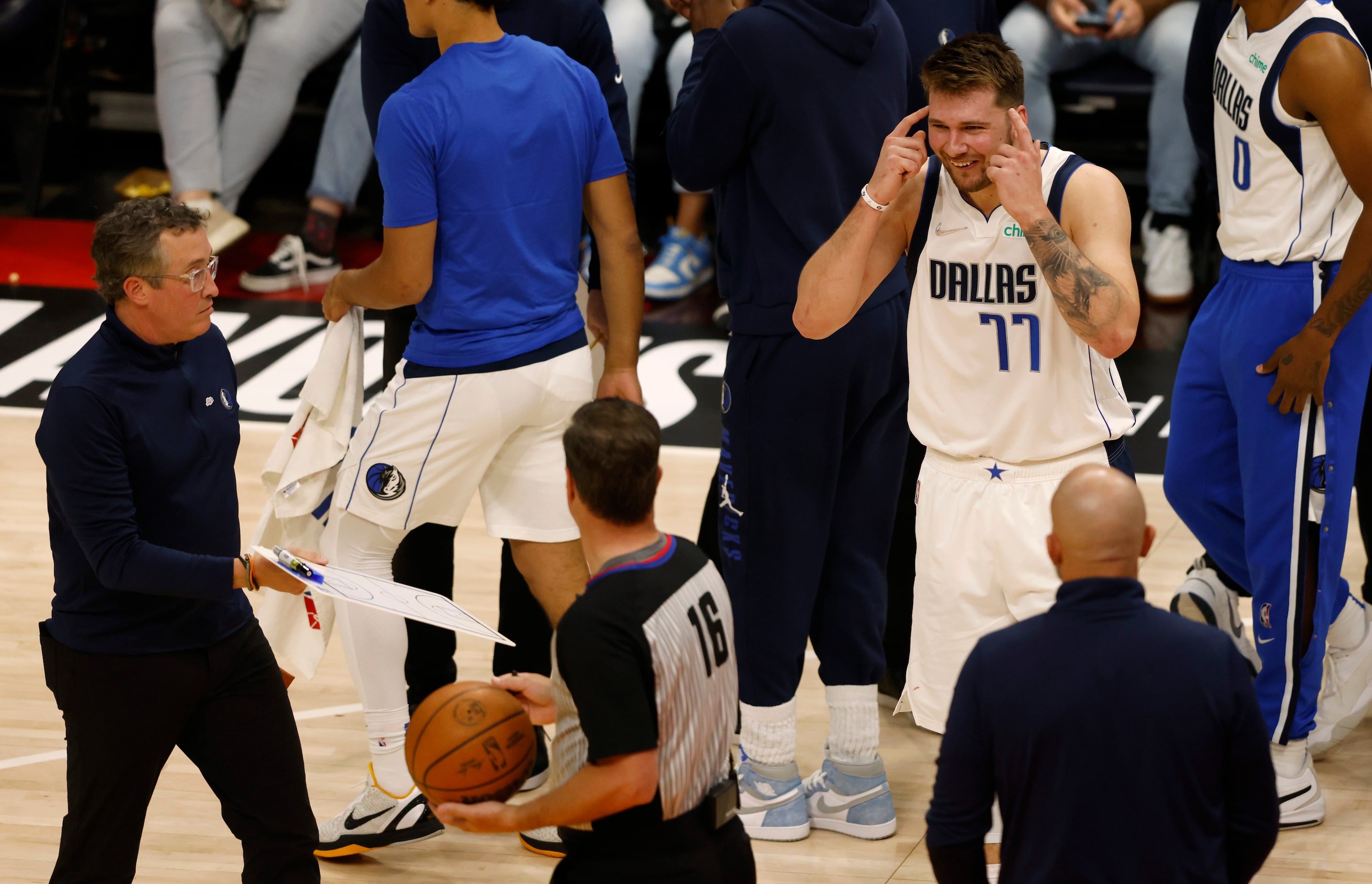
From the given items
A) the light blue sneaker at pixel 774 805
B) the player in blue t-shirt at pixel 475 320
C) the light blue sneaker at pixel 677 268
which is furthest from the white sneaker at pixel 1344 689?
the light blue sneaker at pixel 677 268

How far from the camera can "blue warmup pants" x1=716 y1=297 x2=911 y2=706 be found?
12.6ft

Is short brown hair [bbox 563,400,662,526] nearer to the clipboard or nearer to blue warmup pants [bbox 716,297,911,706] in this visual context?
the clipboard

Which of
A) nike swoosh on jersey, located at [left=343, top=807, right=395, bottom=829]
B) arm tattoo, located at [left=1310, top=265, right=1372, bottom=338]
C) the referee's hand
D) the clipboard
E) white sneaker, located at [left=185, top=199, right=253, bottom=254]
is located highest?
arm tattoo, located at [left=1310, top=265, right=1372, bottom=338]

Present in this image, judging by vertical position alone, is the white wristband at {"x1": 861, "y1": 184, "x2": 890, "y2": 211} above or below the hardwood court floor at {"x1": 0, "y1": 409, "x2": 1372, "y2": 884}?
above

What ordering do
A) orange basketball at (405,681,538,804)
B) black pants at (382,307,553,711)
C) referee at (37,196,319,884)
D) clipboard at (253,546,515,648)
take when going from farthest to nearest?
black pants at (382,307,553,711) → referee at (37,196,319,884) → clipboard at (253,546,515,648) → orange basketball at (405,681,538,804)

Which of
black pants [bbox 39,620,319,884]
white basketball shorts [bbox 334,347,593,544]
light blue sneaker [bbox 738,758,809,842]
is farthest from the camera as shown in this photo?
light blue sneaker [bbox 738,758,809,842]

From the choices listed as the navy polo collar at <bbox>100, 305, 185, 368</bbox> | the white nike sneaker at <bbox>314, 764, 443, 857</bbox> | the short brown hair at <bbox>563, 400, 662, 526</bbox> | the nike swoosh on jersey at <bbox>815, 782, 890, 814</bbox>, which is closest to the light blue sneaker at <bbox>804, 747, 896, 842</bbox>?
the nike swoosh on jersey at <bbox>815, 782, 890, 814</bbox>

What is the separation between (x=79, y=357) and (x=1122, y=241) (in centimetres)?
206

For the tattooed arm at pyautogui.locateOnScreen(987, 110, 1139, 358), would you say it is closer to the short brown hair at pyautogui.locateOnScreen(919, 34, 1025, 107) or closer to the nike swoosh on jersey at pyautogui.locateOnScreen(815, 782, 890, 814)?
the short brown hair at pyautogui.locateOnScreen(919, 34, 1025, 107)

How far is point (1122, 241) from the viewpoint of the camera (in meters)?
3.19

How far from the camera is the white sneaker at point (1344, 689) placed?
172 inches

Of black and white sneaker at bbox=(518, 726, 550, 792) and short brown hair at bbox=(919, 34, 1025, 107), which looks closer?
short brown hair at bbox=(919, 34, 1025, 107)

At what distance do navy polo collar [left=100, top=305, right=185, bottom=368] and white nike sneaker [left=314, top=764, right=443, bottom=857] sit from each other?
51.6 inches

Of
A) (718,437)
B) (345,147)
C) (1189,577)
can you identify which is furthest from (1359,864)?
(345,147)
